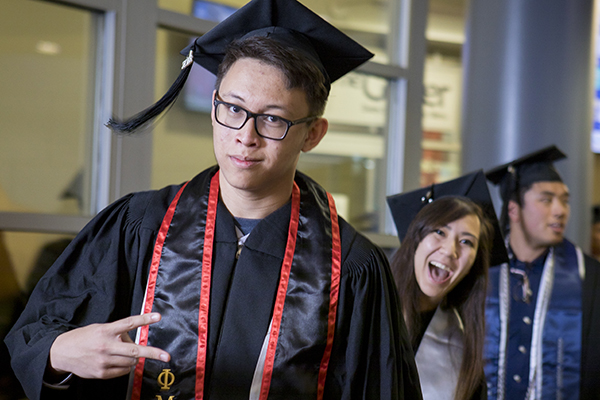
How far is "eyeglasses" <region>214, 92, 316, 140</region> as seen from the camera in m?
1.48

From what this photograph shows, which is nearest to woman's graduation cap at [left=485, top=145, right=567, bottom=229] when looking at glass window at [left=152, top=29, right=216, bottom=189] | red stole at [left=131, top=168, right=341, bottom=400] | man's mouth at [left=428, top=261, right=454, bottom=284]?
man's mouth at [left=428, top=261, right=454, bottom=284]

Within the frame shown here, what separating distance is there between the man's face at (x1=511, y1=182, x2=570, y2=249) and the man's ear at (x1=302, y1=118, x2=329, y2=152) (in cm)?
197

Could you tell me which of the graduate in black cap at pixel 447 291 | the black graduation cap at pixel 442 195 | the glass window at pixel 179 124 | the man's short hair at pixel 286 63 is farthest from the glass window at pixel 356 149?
the man's short hair at pixel 286 63

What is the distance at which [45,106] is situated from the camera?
2.85 metres

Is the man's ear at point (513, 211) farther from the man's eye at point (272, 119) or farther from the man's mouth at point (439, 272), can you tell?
the man's eye at point (272, 119)

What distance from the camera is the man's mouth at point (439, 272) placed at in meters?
2.30

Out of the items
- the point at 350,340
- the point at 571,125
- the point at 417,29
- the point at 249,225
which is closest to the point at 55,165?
the point at 249,225

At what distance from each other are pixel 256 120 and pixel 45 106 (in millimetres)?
1737

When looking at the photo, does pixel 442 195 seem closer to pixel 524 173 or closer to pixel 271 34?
pixel 524 173

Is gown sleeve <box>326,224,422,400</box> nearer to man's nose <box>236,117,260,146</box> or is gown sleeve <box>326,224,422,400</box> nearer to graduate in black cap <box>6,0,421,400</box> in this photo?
graduate in black cap <box>6,0,421,400</box>

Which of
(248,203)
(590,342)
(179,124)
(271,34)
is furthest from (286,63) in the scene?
(590,342)

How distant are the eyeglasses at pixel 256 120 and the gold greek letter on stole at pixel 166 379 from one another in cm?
60

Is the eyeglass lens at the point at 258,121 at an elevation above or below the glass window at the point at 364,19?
below

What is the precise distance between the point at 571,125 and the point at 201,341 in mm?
3213
